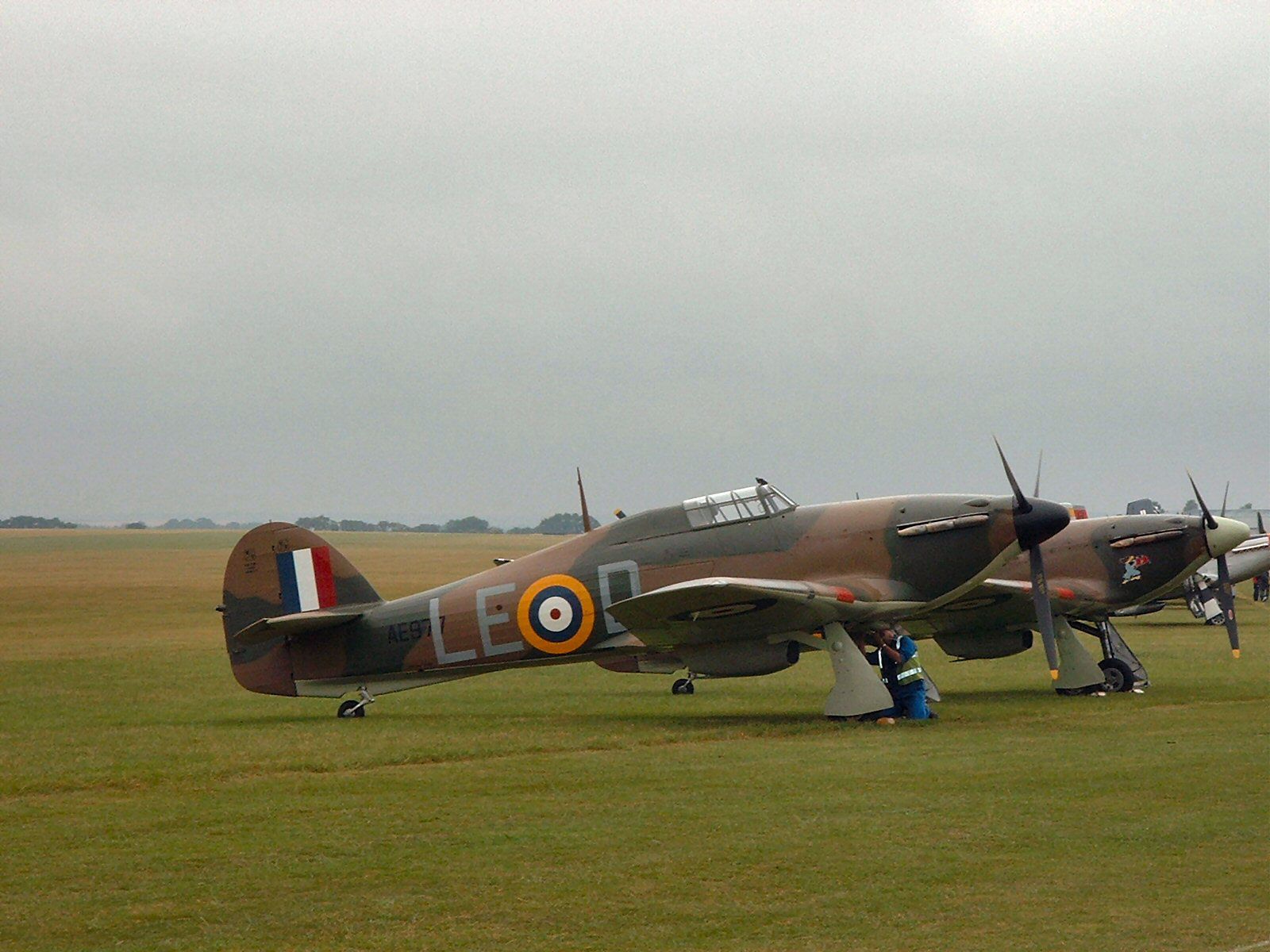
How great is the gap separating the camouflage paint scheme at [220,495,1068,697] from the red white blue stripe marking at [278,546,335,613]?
81 mm

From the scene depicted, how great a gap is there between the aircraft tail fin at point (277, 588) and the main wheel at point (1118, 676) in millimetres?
9111

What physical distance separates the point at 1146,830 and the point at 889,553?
22.8ft

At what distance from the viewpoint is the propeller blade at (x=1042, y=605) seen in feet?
50.7

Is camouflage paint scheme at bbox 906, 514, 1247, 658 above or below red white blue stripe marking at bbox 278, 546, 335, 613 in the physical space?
below

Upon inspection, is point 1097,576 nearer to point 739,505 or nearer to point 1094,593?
point 1094,593

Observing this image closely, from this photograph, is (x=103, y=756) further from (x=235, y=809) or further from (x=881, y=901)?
(x=881, y=901)

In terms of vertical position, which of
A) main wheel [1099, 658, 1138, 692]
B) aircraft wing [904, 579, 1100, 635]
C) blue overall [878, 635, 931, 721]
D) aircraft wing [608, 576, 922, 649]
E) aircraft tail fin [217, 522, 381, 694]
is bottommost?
main wheel [1099, 658, 1138, 692]

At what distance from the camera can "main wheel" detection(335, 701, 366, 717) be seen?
54.0ft

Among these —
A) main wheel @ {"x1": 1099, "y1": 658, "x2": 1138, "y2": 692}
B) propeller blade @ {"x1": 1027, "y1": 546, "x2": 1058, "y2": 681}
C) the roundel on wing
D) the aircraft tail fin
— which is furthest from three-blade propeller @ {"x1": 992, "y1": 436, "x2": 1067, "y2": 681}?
the aircraft tail fin

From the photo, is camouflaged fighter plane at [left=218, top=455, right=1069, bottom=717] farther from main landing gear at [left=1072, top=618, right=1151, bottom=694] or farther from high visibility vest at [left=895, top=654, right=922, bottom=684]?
main landing gear at [left=1072, top=618, right=1151, bottom=694]

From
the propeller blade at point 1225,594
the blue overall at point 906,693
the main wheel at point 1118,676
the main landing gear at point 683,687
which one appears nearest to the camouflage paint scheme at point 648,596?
the blue overall at point 906,693

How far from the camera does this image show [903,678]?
15.1 metres

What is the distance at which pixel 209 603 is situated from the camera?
152 ft

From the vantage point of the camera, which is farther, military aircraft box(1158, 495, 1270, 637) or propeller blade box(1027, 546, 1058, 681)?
military aircraft box(1158, 495, 1270, 637)
